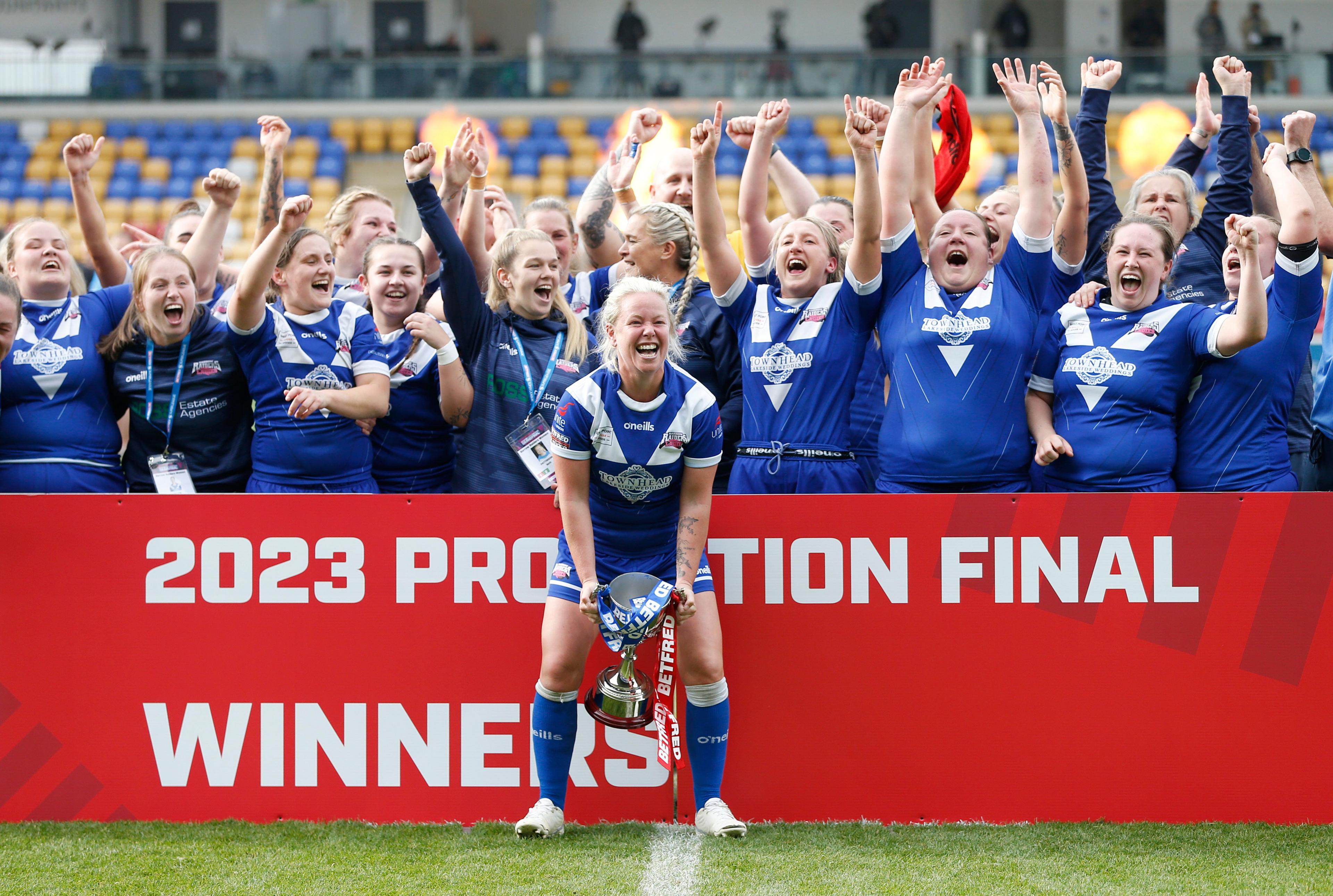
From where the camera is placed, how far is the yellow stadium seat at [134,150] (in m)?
20.0

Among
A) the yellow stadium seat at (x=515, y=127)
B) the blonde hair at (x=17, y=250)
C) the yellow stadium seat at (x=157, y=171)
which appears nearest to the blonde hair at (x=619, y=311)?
the blonde hair at (x=17, y=250)

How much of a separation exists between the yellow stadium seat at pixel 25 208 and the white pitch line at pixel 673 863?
1751cm

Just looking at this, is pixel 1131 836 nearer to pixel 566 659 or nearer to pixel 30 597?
pixel 566 659

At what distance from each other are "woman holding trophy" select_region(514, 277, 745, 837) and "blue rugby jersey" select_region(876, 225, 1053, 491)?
2.23 feet

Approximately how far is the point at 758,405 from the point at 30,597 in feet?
7.82

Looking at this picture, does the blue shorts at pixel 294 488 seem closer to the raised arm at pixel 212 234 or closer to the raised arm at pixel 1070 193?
the raised arm at pixel 212 234

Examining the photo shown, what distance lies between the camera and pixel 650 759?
4.02 metres

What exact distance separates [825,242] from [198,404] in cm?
221

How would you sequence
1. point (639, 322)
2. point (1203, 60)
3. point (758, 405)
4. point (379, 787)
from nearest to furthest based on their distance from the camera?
point (639, 322) → point (379, 787) → point (758, 405) → point (1203, 60)

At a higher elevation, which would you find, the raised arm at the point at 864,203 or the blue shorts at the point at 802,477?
the raised arm at the point at 864,203

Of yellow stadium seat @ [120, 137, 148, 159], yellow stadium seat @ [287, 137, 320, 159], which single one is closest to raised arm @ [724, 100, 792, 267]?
yellow stadium seat @ [287, 137, 320, 159]

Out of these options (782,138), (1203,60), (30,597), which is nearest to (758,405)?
(30,597)

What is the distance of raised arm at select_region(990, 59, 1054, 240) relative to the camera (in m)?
4.12

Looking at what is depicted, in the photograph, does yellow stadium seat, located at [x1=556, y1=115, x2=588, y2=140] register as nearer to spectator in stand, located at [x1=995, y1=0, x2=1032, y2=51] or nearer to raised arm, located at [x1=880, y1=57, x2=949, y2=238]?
spectator in stand, located at [x1=995, y1=0, x2=1032, y2=51]
